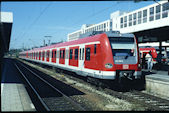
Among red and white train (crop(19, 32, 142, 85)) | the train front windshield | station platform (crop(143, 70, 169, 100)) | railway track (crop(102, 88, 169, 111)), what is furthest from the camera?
the train front windshield

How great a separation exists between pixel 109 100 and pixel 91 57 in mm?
3568

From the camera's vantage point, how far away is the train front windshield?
1035 centimetres

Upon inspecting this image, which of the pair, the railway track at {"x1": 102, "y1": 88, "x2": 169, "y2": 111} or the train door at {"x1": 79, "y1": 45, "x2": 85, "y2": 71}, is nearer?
the railway track at {"x1": 102, "y1": 88, "x2": 169, "y2": 111}

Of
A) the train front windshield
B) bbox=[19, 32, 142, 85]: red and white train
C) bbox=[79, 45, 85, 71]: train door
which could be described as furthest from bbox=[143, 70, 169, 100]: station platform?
bbox=[79, 45, 85, 71]: train door

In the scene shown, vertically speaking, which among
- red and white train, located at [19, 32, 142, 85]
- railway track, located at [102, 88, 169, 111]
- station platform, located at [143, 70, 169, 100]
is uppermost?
red and white train, located at [19, 32, 142, 85]

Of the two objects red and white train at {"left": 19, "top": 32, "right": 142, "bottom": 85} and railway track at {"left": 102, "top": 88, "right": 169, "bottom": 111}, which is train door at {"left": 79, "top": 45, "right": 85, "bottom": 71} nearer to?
red and white train at {"left": 19, "top": 32, "right": 142, "bottom": 85}

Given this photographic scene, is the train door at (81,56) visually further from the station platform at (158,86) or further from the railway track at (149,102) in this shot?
the station platform at (158,86)

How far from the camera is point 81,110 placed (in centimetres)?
712

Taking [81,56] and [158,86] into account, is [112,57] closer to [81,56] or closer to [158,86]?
[158,86]

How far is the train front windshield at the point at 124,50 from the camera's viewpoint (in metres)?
10.4

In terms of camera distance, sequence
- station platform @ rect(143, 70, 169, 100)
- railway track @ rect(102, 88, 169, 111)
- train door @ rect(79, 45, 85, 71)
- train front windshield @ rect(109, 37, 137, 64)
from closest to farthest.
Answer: railway track @ rect(102, 88, 169, 111) < station platform @ rect(143, 70, 169, 100) < train front windshield @ rect(109, 37, 137, 64) < train door @ rect(79, 45, 85, 71)

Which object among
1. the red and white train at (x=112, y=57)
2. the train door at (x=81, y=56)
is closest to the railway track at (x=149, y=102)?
the red and white train at (x=112, y=57)

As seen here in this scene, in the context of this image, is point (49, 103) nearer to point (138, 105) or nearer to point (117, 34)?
point (138, 105)

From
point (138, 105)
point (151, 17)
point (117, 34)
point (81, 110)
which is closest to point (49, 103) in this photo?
point (81, 110)
